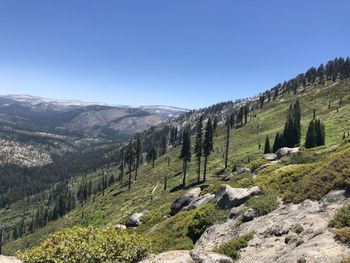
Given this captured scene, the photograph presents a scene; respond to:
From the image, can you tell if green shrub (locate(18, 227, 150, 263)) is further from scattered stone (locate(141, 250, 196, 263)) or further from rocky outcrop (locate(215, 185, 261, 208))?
rocky outcrop (locate(215, 185, 261, 208))

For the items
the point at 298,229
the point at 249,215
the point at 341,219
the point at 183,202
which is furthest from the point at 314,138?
the point at 341,219

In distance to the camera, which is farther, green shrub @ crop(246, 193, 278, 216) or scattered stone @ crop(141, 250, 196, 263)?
green shrub @ crop(246, 193, 278, 216)

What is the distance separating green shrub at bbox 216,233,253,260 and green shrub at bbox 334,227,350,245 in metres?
5.91

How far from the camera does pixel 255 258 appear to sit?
747 inches

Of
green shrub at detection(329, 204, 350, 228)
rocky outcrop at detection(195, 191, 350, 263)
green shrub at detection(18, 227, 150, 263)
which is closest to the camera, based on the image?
rocky outcrop at detection(195, 191, 350, 263)

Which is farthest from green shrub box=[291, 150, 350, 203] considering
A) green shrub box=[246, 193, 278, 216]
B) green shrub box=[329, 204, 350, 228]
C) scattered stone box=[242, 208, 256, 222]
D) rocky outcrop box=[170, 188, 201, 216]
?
rocky outcrop box=[170, 188, 201, 216]

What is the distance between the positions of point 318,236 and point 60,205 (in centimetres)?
18258

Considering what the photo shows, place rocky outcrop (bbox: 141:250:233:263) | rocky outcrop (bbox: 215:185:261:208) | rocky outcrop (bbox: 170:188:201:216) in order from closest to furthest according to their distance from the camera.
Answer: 1. rocky outcrop (bbox: 141:250:233:263)
2. rocky outcrop (bbox: 215:185:261:208)
3. rocky outcrop (bbox: 170:188:201:216)

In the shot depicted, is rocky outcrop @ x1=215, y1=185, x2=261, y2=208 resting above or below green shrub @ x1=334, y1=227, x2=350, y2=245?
below

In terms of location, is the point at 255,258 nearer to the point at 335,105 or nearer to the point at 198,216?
the point at 198,216

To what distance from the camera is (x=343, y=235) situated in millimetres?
15984

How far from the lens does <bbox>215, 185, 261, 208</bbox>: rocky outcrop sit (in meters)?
30.2

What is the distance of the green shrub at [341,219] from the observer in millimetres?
17922

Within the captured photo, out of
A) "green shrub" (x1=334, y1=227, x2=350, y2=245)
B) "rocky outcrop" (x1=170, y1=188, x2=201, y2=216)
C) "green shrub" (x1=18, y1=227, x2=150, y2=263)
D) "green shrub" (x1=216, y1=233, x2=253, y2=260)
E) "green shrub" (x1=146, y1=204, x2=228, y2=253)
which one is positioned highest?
"green shrub" (x1=334, y1=227, x2=350, y2=245)
